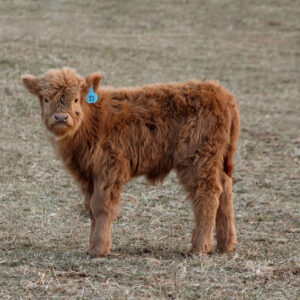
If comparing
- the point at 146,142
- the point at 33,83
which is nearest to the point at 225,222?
the point at 146,142

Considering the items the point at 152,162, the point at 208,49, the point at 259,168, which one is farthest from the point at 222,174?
the point at 208,49

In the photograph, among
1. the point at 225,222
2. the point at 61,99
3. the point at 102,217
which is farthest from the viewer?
the point at 225,222

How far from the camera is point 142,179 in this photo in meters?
8.66

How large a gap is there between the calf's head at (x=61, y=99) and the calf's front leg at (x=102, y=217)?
0.65m

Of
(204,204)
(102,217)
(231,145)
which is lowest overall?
(102,217)

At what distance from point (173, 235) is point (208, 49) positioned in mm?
11475

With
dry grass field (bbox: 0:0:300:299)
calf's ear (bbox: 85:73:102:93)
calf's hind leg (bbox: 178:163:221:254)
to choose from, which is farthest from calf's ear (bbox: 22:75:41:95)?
calf's hind leg (bbox: 178:163:221:254)

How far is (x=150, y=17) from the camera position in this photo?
19.6 m

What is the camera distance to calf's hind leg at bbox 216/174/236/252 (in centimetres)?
603

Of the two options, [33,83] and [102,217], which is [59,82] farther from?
[102,217]

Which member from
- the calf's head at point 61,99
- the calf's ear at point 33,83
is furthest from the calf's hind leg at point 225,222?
the calf's ear at point 33,83

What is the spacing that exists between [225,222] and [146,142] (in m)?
1.09

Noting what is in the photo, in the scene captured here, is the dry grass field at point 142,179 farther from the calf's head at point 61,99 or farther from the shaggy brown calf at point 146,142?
the calf's head at point 61,99

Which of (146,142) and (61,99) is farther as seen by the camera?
(146,142)
